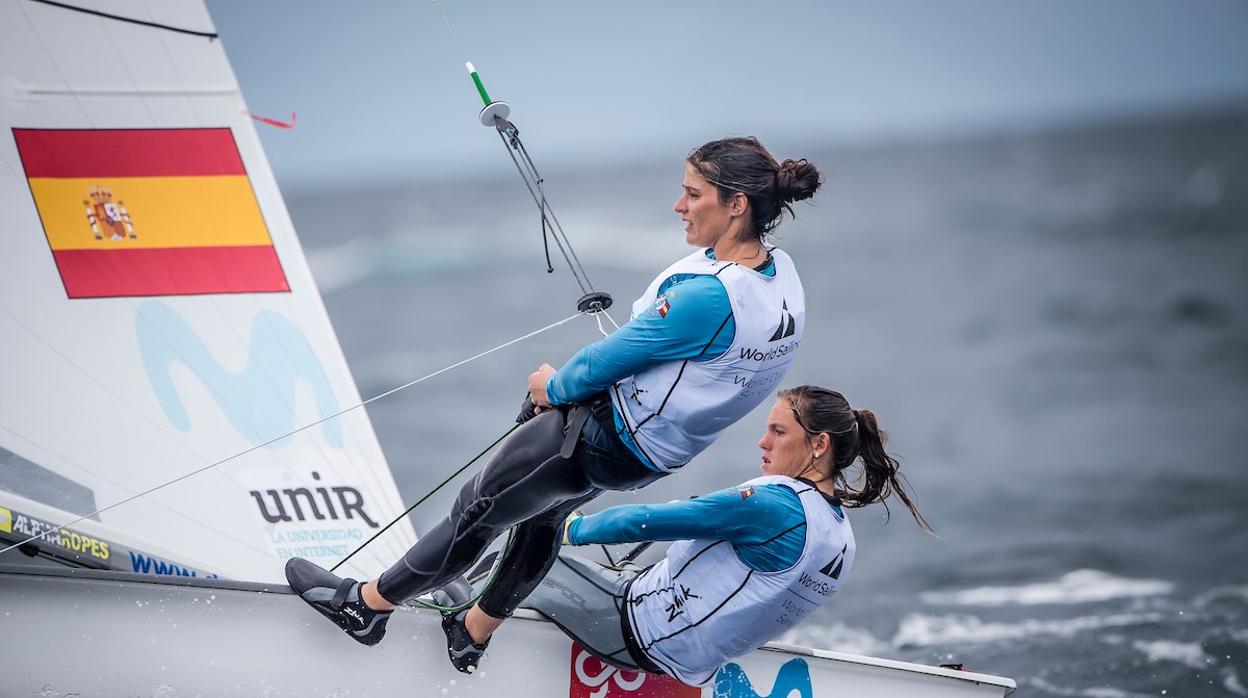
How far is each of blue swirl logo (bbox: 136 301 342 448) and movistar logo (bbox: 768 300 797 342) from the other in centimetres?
150

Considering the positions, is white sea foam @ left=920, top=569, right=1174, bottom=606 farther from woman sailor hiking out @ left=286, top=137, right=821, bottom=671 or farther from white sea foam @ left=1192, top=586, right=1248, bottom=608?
woman sailor hiking out @ left=286, top=137, right=821, bottom=671

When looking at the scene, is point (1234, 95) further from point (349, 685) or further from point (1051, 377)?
point (349, 685)

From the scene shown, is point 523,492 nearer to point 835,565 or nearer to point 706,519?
point 706,519

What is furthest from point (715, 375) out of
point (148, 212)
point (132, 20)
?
point (132, 20)

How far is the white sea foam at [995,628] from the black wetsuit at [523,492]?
292cm

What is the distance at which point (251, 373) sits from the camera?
11.4 feet

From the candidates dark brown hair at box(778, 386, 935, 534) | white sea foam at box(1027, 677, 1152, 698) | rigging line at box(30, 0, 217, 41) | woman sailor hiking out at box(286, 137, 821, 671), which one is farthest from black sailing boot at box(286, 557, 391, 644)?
white sea foam at box(1027, 677, 1152, 698)

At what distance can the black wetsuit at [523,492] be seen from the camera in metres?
2.38

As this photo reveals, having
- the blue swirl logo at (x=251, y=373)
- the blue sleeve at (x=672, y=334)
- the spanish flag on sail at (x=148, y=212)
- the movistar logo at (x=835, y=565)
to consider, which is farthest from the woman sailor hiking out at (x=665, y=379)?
the spanish flag on sail at (x=148, y=212)

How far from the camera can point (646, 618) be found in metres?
2.64

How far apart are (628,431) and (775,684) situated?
78 cm

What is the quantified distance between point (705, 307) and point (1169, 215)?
810 inches

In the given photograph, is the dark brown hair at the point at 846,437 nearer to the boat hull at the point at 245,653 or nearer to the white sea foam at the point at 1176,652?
the boat hull at the point at 245,653

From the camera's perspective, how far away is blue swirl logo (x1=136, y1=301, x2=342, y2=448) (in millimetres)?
3377
